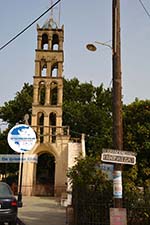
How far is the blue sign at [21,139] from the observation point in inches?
691

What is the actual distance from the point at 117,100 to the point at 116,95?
14 cm

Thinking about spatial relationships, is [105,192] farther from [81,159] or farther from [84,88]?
[84,88]

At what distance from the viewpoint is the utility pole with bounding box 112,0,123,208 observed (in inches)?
369

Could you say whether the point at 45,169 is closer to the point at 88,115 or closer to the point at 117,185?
the point at 88,115

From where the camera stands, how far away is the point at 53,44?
42531 millimetres

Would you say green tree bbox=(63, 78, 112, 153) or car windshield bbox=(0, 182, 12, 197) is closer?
car windshield bbox=(0, 182, 12, 197)

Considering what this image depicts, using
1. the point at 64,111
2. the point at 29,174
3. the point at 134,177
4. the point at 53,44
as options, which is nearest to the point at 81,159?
the point at 134,177

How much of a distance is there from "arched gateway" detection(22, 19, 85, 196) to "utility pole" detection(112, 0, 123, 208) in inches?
931

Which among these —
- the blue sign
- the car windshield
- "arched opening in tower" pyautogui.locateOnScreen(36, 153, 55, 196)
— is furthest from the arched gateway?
the car windshield

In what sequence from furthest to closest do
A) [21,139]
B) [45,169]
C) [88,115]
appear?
[88,115] < [45,169] < [21,139]

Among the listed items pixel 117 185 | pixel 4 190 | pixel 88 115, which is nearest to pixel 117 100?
pixel 117 185

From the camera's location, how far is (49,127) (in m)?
38.4

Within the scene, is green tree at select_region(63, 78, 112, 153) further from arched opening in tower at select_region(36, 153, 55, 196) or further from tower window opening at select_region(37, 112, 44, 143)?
tower window opening at select_region(37, 112, 44, 143)

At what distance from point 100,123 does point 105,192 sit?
34738 millimetres
